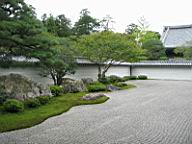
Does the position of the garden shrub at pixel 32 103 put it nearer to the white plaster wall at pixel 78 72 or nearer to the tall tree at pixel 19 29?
the tall tree at pixel 19 29

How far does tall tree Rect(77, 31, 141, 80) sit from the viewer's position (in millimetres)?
18750

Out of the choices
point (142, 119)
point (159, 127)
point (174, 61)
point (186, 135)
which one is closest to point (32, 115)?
point (142, 119)

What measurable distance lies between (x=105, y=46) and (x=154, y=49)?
52.2 ft

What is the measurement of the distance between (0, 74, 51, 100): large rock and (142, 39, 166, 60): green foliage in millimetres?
21771

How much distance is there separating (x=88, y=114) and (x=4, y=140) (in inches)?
154

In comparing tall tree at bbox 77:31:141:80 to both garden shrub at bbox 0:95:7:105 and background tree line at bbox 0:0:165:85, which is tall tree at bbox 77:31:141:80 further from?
garden shrub at bbox 0:95:7:105

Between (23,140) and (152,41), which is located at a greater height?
(152,41)

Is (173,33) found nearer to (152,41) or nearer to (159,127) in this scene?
(152,41)

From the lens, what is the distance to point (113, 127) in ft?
25.5

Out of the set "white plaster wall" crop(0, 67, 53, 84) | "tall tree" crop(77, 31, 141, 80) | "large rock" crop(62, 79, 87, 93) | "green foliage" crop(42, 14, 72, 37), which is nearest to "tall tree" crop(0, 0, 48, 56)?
"white plaster wall" crop(0, 67, 53, 84)

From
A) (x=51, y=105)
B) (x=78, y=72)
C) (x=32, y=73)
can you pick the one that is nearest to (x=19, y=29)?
(x=51, y=105)

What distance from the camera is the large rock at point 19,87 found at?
37.1 ft

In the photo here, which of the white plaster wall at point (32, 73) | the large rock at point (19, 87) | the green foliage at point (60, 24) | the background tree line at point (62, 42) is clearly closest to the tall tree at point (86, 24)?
the background tree line at point (62, 42)

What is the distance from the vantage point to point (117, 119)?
894 cm
